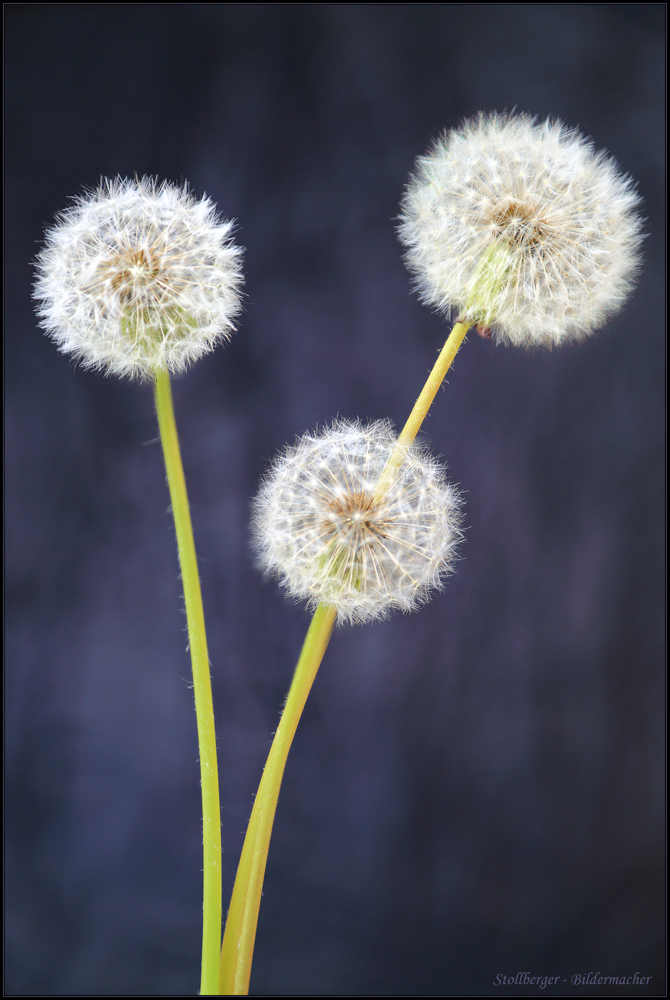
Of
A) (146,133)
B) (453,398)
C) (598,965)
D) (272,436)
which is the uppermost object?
(146,133)

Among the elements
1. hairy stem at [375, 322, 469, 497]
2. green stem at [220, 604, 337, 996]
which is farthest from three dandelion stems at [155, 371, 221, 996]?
hairy stem at [375, 322, 469, 497]

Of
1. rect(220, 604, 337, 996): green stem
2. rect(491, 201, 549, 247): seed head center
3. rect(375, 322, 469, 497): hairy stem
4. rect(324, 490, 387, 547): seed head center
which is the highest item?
rect(491, 201, 549, 247): seed head center

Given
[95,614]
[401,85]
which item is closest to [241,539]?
[95,614]

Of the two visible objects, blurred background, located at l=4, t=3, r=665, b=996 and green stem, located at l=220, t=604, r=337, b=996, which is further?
blurred background, located at l=4, t=3, r=665, b=996

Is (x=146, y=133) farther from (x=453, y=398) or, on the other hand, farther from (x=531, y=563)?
(x=531, y=563)

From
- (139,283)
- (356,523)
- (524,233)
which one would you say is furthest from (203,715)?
(524,233)

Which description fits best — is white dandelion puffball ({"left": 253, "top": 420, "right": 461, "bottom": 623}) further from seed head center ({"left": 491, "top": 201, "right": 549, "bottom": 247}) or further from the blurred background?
the blurred background
